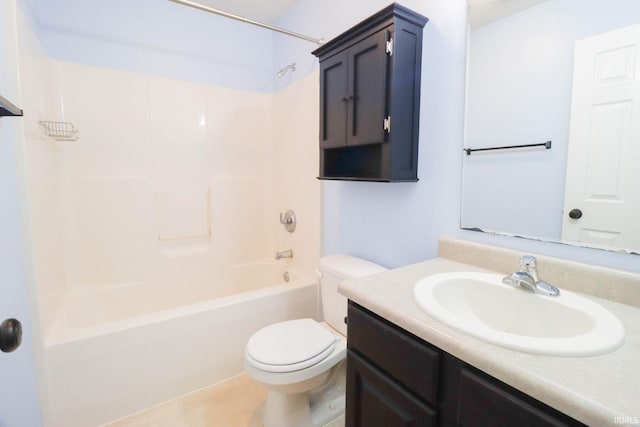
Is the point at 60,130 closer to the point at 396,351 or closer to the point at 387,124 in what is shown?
the point at 387,124

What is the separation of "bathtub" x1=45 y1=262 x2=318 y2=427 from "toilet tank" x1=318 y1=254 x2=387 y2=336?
407 millimetres

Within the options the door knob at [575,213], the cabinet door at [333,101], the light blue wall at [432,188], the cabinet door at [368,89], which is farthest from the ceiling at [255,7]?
the door knob at [575,213]

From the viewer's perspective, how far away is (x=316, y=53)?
1.66 m

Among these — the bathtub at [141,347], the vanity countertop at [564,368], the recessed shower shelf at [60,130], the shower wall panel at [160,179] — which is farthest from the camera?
the shower wall panel at [160,179]

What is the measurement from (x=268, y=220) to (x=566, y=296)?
7.46 feet

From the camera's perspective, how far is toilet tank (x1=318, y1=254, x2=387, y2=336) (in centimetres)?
153

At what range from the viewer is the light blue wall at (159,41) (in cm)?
191

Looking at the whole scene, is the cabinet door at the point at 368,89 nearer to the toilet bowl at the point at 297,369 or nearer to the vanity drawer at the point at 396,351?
the vanity drawer at the point at 396,351

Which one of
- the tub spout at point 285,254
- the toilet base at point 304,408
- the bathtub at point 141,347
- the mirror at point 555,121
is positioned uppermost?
the mirror at point 555,121

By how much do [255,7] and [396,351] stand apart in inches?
100

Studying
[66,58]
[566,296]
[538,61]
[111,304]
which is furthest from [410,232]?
[66,58]

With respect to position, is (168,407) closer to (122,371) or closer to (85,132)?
(122,371)

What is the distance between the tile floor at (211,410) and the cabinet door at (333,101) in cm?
147

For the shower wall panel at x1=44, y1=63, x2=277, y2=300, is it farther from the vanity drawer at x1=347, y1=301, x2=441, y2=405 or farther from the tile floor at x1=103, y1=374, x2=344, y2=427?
the vanity drawer at x1=347, y1=301, x2=441, y2=405
